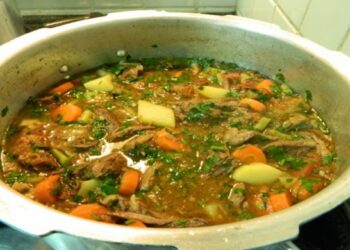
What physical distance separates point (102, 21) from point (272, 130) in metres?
0.68

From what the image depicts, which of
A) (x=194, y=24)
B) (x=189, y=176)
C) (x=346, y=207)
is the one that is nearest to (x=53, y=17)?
(x=194, y=24)

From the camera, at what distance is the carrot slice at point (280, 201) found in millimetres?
993

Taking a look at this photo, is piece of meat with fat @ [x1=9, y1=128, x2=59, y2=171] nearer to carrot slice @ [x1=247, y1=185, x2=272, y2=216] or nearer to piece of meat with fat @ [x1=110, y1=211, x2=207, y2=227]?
piece of meat with fat @ [x1=110, y1=211, x2=207, y2=227]

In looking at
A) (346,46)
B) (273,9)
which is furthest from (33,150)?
(273,9)

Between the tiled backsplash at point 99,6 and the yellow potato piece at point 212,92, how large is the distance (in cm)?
70

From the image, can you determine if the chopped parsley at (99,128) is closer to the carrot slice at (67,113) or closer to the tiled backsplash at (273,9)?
the carrot slice at (67,113)

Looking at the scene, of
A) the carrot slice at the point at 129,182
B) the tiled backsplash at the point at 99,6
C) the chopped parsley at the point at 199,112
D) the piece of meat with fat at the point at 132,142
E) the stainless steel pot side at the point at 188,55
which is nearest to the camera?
the stainless steel pot side at the point at 188,55

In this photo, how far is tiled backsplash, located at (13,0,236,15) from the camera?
1863 mm

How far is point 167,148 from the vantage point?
114cm

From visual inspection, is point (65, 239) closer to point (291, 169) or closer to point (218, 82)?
point (291, 169)

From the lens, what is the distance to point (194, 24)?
4.73 feet

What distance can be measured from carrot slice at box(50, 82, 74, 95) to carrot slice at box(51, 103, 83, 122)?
9 cm

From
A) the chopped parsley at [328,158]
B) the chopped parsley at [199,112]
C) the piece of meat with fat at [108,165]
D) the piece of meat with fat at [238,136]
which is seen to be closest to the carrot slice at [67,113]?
the piece of meat with fat at [108,165]

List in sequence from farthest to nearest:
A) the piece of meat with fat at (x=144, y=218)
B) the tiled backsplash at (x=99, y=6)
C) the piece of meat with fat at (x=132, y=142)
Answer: the tiled backsplash at (x=99, y=6), the piece of meat with fat at (x=132, y=142), the piece of meat with fat at (x=144, y=218)
